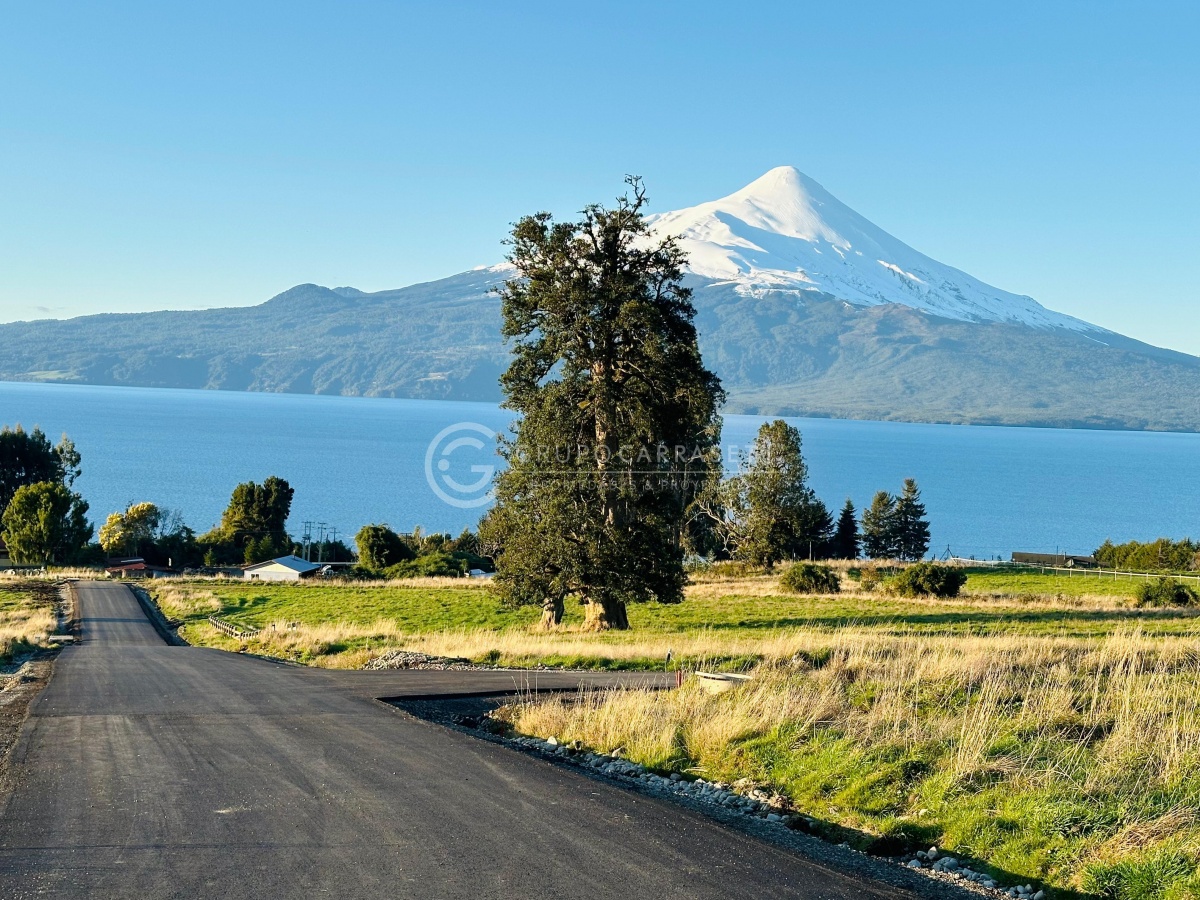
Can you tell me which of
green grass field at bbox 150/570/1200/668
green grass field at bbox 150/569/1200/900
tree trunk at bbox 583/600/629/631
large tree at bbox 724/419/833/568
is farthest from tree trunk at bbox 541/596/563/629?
large tree at bbox 724/419/833/568

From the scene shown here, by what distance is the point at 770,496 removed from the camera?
67.4m

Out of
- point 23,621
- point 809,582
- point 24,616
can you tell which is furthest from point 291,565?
point 809,582

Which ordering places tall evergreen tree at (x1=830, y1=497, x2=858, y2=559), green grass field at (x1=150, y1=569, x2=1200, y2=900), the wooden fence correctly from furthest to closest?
1. tall evergreen tree at (x1=830, y1=497, x2=858, y2=559)
2. the wooden fence
3. green grass field at (x1=150, y1=569, x2=1200, y2=900)

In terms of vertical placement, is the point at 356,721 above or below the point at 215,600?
above

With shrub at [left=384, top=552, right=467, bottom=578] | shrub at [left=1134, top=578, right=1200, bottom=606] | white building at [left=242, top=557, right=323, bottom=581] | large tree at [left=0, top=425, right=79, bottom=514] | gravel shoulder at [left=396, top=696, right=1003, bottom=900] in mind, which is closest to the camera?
gravel shoulder at [left=396, top=696, right=1003, bottom=900]

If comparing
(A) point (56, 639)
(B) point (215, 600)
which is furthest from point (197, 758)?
(B) point (215, 600)

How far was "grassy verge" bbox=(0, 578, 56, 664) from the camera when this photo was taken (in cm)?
2844

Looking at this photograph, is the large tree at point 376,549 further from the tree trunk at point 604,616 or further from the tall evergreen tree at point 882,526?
the tree trunk at point 604,616

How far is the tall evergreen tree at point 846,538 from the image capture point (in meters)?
85.9

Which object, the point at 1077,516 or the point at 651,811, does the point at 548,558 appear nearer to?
the point at 651,811

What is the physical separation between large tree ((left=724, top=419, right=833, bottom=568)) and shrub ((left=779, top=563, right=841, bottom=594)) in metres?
17.0

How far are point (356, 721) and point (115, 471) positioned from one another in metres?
194

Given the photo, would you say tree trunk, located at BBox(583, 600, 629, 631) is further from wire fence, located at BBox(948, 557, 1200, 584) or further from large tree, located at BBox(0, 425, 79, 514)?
large tree, located at BBox(0, 425, 79, 514)

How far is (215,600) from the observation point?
50625 millimetres
